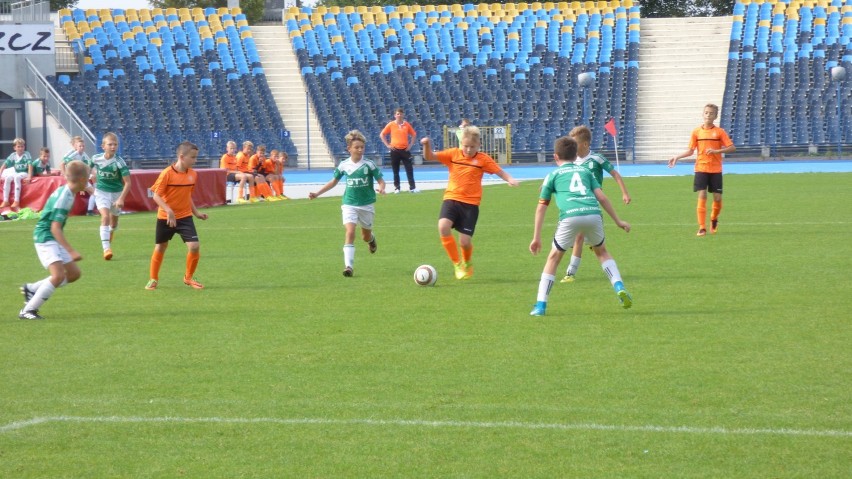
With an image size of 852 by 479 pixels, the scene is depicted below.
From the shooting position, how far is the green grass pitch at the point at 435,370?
575 centimetres

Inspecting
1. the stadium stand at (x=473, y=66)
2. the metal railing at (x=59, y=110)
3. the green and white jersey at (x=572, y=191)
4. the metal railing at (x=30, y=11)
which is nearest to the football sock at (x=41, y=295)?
the green and white jersey at (x=572, y=191)

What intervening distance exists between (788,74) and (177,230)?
129 feet

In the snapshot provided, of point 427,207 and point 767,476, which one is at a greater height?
point 767,476

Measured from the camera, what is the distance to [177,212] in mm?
12727

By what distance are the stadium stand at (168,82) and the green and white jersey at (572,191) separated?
110 feet

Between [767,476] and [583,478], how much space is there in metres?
0.86

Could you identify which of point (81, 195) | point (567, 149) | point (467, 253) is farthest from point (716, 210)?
point (81, 195)

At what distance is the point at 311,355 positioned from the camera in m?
8.41

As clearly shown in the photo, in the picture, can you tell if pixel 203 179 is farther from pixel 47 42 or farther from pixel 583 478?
pixel 583 478

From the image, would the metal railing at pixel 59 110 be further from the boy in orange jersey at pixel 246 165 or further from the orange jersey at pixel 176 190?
the orange jersey at pixel 176 190

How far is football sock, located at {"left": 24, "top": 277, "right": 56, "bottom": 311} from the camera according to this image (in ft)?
33.4

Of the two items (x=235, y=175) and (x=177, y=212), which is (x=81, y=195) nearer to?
(x=235, y=175)

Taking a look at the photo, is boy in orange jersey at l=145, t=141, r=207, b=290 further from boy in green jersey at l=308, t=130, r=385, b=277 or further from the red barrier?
the red barrier

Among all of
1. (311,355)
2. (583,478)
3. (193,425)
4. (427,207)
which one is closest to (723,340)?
(311,355)
